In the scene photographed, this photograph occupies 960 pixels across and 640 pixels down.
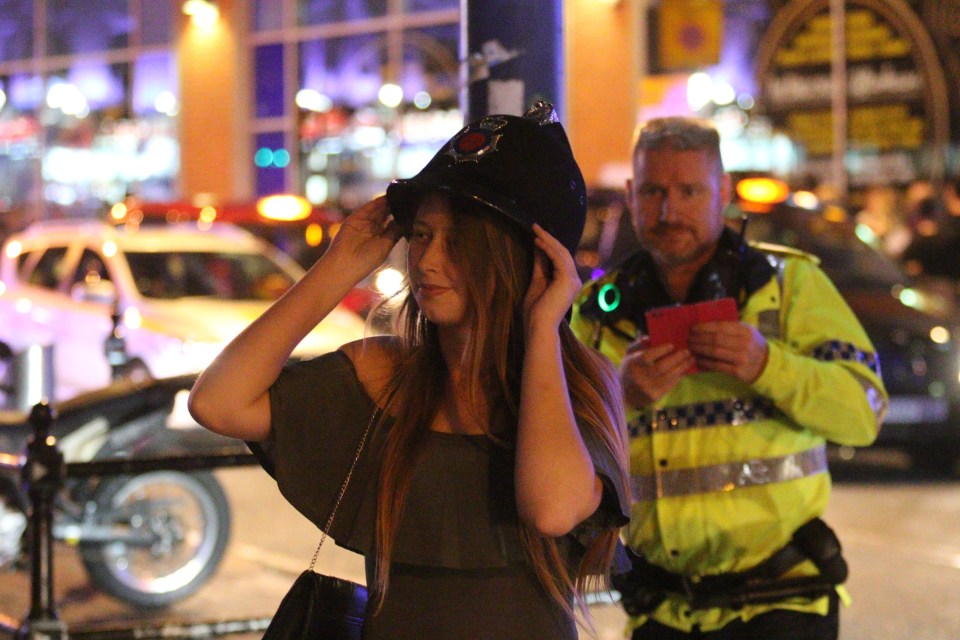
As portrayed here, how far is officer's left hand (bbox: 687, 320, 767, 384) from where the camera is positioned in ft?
9.62

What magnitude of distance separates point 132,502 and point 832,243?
6.52m

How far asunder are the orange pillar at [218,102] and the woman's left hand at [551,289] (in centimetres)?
2254

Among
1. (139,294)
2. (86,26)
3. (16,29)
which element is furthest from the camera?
(16,29)

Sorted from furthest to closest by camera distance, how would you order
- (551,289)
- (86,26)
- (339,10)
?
(86,26), (339,10), (551,289)

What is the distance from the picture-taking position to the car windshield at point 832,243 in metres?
10.7

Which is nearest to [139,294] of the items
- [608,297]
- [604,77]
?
[608,297]

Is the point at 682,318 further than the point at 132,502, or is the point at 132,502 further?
the point at 132,502

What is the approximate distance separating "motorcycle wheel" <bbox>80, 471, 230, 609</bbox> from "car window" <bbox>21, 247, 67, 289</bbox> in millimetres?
6295

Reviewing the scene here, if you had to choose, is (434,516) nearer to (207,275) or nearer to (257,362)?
(257,362)

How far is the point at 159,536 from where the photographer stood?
6598mm

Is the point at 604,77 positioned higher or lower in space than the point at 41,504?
higher

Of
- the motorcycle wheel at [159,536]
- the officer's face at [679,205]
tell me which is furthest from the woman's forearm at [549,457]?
the motorcycle wheel at [159,536]

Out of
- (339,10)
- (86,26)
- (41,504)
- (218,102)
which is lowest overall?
(41,504)

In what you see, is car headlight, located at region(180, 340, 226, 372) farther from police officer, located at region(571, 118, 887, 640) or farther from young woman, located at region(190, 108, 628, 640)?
young woman, located at region(190, 108, 628, 640)
